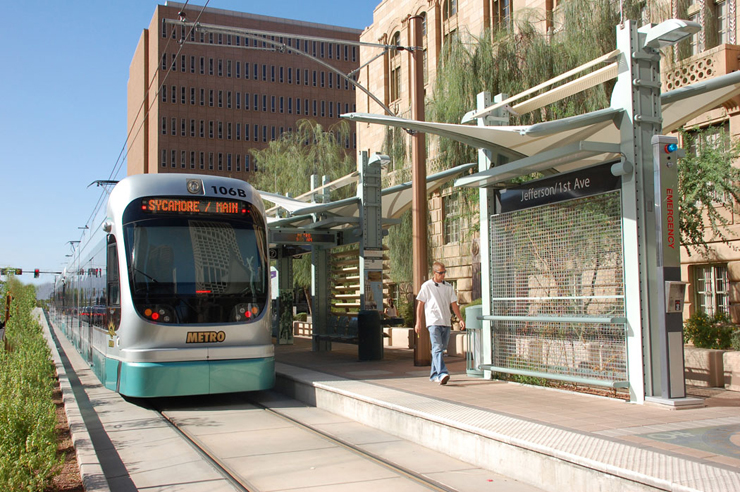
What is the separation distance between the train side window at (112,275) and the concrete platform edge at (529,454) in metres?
3.67

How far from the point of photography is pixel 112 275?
11406mm

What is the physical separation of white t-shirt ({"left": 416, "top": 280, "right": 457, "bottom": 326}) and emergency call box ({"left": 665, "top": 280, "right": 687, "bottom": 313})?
11.6ft

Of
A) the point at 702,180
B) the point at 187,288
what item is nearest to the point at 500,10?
the point at 702,180

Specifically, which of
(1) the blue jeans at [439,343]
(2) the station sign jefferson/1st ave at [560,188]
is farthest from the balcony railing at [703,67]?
(1) the blue jeans at [439,343]

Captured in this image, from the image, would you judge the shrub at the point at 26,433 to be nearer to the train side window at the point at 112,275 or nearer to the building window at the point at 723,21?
the train side window at the point at 112,275

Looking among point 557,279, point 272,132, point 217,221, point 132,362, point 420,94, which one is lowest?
point 132,362

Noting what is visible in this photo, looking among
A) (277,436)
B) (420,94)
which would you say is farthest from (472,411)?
(420,94)

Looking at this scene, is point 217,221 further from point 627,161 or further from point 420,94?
point 627,161

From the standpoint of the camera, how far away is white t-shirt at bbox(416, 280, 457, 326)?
11.0 metres

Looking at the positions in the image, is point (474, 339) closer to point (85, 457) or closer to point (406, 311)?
point (85, 457)

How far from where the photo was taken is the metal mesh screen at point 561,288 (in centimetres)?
915

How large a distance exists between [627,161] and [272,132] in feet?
281

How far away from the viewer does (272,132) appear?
91938mm

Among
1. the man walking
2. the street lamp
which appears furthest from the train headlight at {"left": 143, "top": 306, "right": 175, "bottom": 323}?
the street lamp
